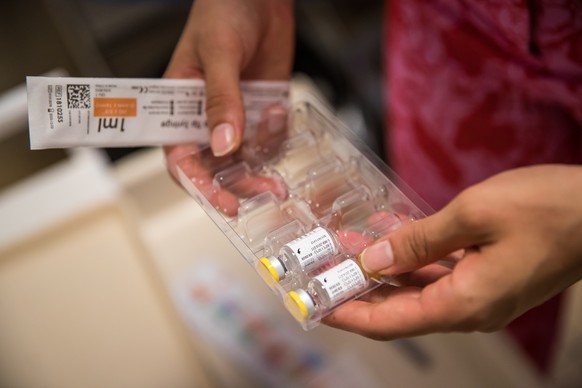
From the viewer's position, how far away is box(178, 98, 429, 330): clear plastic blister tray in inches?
20.0

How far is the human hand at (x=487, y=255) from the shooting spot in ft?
1.47

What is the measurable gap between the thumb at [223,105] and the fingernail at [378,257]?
0.63ft

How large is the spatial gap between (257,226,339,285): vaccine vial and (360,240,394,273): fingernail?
4 centimetres

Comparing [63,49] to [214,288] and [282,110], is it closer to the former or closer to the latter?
[214,288]

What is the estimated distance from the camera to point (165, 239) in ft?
3.64

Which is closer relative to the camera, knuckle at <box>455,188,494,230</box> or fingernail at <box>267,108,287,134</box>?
knuckle at <box>455,188,494,230</box>

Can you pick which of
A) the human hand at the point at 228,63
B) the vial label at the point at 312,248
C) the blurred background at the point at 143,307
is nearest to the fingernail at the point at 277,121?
the human hand at the point at 228,63

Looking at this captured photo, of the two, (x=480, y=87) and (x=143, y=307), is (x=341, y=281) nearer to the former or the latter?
(x=480, y=87)

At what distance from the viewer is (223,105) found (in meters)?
0.58

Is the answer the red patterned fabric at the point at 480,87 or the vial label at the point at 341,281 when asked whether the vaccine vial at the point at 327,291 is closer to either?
the vial label at the point at 341,281

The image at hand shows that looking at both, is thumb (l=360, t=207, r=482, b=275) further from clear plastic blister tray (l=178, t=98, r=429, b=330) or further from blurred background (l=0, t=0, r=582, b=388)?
blurred background (l=0, t=0, r=582, b=388)

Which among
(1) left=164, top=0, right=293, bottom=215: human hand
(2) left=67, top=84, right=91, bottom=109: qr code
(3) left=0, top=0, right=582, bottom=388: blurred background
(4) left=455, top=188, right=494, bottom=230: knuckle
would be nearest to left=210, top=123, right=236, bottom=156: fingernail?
(1) left=164, top=0, right=293, bottom=215: human hand

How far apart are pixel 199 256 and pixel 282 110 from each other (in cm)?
49

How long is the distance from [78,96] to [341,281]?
0.30m
